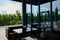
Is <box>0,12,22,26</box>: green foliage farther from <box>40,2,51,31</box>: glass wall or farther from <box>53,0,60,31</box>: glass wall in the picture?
<box>53,0,60,31</box>: glass wall

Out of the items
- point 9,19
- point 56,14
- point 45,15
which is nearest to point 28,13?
point 45,15

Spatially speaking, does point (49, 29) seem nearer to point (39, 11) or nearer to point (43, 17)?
point (43, 17)

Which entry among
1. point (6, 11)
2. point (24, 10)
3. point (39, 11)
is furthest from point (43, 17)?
point (6, 11)

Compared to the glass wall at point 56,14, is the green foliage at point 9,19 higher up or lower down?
lower down

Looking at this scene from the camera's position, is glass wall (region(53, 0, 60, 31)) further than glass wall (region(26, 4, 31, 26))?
No

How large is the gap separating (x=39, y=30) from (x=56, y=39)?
141 cm

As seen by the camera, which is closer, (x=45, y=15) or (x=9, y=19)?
(x=45, y=15)

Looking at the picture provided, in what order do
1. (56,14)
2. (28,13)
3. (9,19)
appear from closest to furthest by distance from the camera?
(56,14) → (28,13) → (9,19)

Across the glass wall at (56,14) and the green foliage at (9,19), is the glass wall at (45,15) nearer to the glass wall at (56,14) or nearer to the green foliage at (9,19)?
the glass wall at (56,14)

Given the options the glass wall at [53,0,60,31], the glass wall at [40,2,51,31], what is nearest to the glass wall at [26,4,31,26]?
the glass wall at [40,2,51,31]

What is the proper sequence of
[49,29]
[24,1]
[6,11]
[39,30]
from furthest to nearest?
[6,11] → [24,1] → [39,30] → [49,29]

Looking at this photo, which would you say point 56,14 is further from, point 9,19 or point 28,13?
point 9,19

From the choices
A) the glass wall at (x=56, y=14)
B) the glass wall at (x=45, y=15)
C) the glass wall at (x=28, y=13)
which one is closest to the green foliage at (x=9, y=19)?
the glass wall at (x=28, y=13)

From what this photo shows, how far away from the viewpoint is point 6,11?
13.3 m
